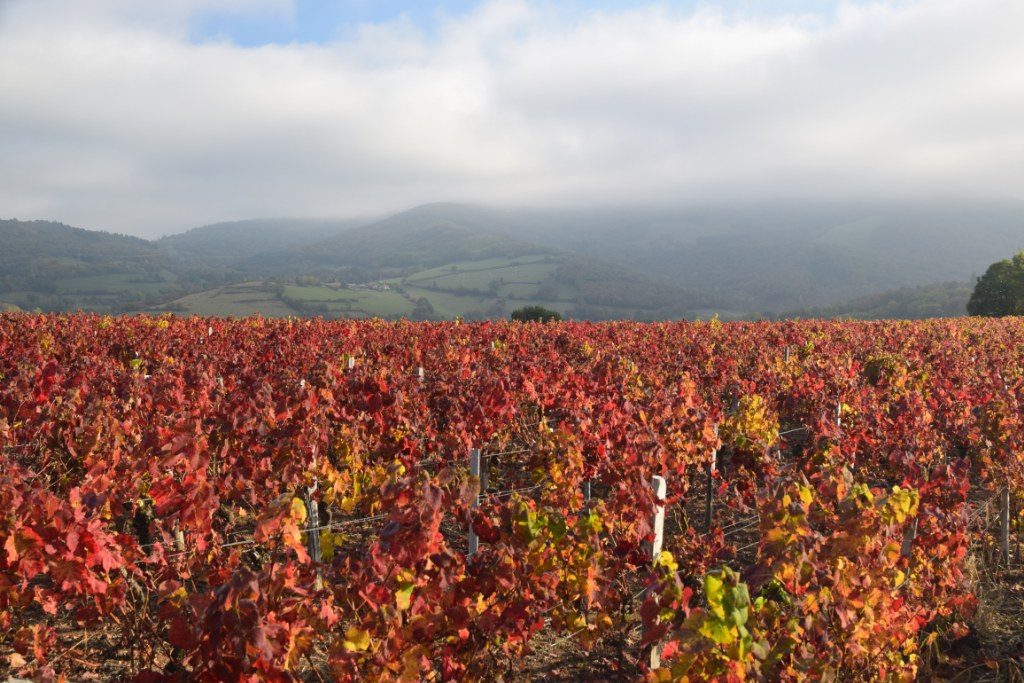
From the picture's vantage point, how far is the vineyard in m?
2.55

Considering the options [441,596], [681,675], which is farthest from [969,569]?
[441,596]

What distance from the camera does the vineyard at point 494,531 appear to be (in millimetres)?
2555

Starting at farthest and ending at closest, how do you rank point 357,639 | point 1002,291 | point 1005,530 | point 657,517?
point 1002,291 < point 1005,530 < point 657,517 < point 357,639

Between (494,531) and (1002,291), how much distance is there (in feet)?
191

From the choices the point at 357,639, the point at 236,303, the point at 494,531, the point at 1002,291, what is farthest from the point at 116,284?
the point at 357,639

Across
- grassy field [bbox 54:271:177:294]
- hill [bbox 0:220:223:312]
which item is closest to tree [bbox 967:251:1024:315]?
hill [bbox 0:220:223:312]

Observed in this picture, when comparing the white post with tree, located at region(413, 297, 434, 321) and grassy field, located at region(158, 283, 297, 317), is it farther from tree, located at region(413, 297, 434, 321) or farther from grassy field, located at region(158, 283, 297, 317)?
tree, located at region(413, 297, 434, 321)

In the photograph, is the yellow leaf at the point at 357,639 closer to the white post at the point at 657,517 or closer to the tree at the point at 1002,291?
the white post at the point at 657,517

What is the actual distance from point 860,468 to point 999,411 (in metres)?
1.64

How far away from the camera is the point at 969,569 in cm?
531

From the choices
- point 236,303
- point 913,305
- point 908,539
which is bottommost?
point 913,305

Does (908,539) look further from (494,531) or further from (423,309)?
(423,309)

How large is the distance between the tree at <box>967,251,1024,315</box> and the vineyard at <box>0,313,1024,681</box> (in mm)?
46689

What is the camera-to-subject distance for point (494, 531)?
3.51 m
